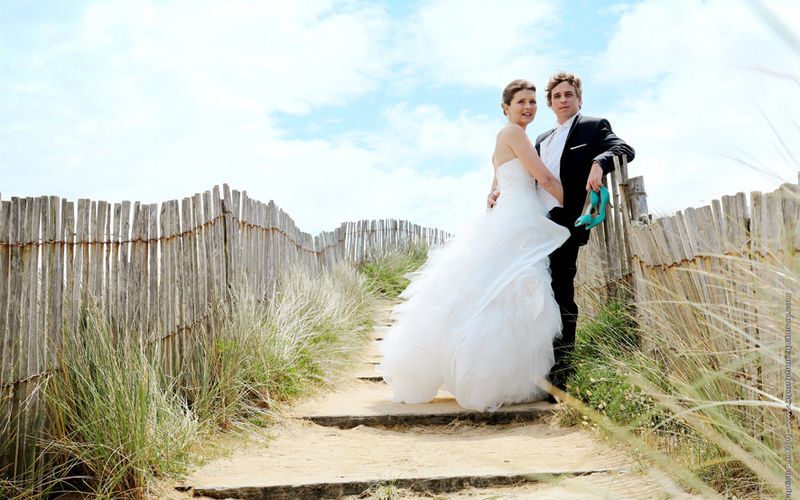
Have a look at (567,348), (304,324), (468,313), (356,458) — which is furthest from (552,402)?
(304,324)

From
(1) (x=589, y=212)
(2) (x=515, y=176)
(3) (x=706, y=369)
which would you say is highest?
(2) (x=515, y=176)

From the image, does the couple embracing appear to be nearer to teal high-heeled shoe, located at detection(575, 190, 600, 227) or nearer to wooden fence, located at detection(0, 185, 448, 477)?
teal high-heeled shoe, located at detection(575, 190, 600, 227)

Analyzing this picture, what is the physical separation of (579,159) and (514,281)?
105cm

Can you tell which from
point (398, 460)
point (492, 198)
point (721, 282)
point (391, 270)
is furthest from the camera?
point (391, 270)

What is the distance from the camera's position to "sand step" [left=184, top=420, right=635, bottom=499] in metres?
3.69

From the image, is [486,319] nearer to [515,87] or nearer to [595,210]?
[595,210]

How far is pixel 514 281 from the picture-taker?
509cm

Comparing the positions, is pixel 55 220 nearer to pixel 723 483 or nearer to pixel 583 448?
pixel 583 448

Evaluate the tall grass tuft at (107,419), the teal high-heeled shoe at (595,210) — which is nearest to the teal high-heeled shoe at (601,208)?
the teal high-heeled shoe at (595,210)

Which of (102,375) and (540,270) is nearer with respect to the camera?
(102,375)

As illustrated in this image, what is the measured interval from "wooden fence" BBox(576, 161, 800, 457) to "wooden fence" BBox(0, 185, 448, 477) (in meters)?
2.87

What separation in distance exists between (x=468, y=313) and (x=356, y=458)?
1300mm

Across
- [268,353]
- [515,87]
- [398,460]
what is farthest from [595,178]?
[268,353]

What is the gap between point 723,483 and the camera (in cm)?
314
